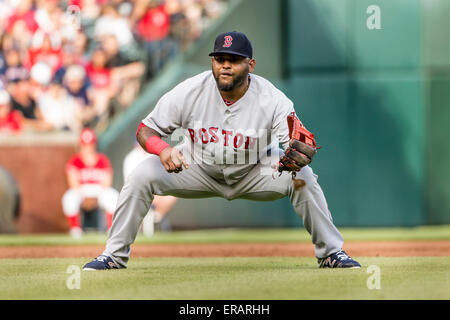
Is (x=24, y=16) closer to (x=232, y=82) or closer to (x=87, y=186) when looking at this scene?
(x=87, y=186)

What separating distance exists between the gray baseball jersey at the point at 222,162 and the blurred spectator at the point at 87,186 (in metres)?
5.00

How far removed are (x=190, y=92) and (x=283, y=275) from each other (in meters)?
1.41

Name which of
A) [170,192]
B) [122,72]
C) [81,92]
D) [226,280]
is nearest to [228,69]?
[170,192]

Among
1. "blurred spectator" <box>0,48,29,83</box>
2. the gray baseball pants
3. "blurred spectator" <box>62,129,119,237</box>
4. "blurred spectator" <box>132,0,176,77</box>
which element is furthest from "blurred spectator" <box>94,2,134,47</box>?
the gray baseball pants

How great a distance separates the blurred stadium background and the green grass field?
14.3 feet

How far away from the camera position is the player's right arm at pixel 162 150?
16.7 feet

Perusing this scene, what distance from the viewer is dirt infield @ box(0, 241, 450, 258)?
736 centimetres

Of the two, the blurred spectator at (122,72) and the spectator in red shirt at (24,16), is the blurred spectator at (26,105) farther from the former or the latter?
the blurred spectator at (122,72)

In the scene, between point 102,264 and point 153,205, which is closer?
point 102,264

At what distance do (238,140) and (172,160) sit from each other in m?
0.61

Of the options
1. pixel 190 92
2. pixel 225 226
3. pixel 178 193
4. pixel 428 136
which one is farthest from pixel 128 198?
pixel 428 136

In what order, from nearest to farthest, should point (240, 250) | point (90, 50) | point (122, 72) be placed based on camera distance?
1. point (240, 250)
2. point (122, 72)
3. point (90, 50)

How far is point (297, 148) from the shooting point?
16.9 feet

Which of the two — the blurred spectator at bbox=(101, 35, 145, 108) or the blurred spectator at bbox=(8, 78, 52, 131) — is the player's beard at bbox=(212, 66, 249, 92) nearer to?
the blurred spectator at bbox=(101, 35, 145, 108)
